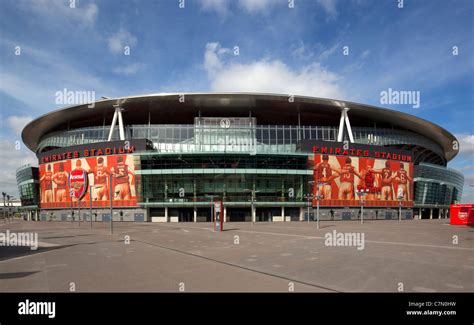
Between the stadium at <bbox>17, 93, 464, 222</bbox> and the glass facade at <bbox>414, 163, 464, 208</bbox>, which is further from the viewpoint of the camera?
the glass facade at <bbox>414, 163, 464, 208</bbox>

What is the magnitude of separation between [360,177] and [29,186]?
8198 centimetres

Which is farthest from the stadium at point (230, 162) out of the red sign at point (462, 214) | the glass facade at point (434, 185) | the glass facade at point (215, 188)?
the red sign at point (462, 214)

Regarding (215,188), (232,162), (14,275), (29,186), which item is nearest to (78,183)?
(29,186)

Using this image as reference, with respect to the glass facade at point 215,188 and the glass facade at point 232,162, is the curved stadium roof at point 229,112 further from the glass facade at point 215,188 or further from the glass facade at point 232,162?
the glass facade at point 215,188

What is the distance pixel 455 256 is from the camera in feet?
49.7

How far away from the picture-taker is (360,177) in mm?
67938

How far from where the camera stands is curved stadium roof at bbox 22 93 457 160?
64.4 m

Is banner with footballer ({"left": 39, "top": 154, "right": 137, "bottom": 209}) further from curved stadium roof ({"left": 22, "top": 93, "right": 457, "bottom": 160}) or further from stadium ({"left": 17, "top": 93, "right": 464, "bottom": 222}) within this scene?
curved stadium roof ({"left": 22, "top": 93, "right": 457, "bottom": 160})

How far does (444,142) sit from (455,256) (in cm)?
9628

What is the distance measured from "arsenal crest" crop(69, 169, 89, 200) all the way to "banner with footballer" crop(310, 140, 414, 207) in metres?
47.5

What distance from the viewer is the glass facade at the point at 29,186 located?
83.2 m

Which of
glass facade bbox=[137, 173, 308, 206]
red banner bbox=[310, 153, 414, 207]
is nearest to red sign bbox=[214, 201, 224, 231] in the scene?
glass facade bbox=[137, 173, 308, 206]

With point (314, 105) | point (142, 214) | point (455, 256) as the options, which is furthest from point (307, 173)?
point (455, 256)
